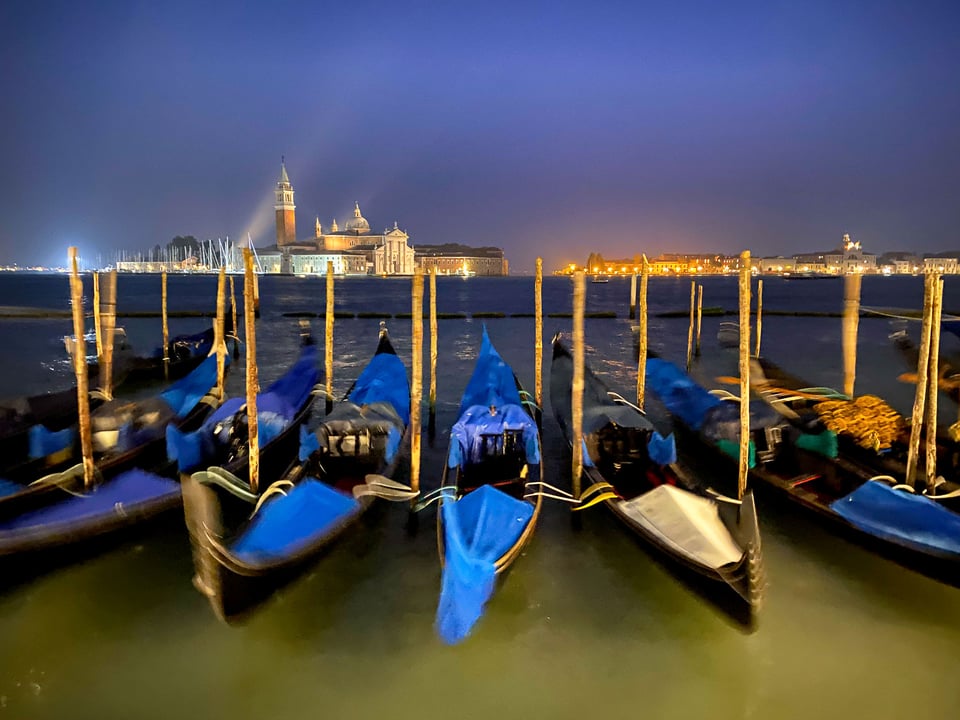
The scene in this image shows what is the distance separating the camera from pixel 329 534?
12.3 ft

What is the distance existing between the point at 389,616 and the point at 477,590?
712 millimetres

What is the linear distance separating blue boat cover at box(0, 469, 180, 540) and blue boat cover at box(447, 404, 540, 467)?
7.10 ft

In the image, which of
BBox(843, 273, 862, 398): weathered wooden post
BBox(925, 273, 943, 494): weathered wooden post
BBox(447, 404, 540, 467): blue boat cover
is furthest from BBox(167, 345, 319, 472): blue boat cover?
BBox(843, 273, 862, 398): weathered wooden post

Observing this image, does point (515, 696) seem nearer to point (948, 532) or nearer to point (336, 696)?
point (336, 696)

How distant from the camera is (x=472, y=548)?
3.47 m

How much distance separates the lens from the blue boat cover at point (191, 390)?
6.47 m

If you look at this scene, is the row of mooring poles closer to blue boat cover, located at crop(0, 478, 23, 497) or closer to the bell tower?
blue boat cover, located at crop(0, 478, 23, 497)

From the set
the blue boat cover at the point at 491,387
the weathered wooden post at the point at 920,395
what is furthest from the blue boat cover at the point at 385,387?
the weathered wooden post at the point at 920,395

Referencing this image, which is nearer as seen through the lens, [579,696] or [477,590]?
[579,696]

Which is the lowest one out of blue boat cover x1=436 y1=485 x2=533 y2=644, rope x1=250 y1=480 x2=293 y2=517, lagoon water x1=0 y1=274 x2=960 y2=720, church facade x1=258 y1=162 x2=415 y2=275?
lagoon water x1=0 y1=274 x2=960 y2=720

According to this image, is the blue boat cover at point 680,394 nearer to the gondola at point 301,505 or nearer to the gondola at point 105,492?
the gondola at point 301,505

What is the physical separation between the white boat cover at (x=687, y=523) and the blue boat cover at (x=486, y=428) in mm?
1190

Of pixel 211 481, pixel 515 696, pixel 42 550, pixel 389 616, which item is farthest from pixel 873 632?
pixel 42 550

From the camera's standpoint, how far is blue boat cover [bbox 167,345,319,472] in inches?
196
